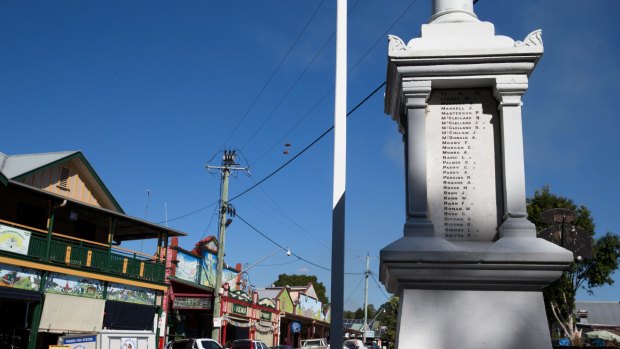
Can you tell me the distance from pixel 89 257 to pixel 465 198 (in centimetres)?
2088

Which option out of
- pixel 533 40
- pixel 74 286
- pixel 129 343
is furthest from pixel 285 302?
pixel 533 40

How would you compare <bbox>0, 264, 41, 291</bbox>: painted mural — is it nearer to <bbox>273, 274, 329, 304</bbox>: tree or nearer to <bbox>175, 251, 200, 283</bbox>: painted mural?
<bbox>175, 251, 200, 283</bbox>: painted mural

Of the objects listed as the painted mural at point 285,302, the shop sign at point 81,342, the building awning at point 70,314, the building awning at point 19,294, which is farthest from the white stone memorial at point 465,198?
the painted mural at point 285,302

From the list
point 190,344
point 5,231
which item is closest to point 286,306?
point 190,344

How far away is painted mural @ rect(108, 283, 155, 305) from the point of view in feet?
82.0

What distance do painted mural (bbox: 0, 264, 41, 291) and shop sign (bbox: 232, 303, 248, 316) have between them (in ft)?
50.3

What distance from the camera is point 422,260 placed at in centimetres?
559

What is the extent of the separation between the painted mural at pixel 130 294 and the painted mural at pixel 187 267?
4.08 metres

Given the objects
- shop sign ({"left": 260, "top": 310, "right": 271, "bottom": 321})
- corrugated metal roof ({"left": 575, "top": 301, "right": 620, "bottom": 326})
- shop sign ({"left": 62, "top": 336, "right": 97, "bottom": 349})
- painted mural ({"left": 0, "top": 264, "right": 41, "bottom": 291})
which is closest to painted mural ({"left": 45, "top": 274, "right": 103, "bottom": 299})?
painted mural ({"left": 0, "top": 264, "right": 41, "bottom": 291})

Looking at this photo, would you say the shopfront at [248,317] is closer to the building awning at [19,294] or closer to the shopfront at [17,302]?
the shopfront at [17,302]

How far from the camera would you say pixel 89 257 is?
78.9 ft

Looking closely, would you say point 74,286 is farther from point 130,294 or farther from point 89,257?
point 130,294

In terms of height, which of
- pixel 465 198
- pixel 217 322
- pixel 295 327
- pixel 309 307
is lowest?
pixel 295 327

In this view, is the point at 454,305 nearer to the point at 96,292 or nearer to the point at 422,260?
the point at 422,260
